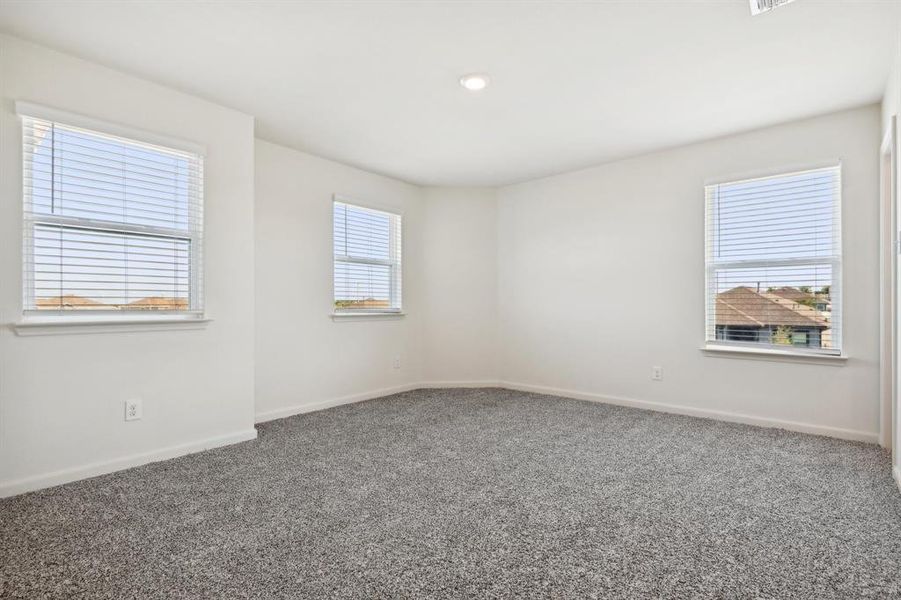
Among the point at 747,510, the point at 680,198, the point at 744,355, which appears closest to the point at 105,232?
the point at 747,510

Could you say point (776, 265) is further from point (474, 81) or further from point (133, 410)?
point (133, 410)

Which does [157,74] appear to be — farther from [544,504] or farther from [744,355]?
[744,355]

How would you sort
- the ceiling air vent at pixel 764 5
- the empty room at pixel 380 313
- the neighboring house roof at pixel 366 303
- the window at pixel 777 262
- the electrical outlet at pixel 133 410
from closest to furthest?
the empty room at pixel 380 313, the ceiling air vent at pixel 764 5, the electrical outlet at pixel 133 410, the window at pixel 777 262, the neighboring house roof at pixel 366 303

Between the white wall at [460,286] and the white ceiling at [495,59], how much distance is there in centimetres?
165

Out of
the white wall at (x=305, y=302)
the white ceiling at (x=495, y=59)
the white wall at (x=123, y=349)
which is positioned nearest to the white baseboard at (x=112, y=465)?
the white wall at (x=123, y=349)

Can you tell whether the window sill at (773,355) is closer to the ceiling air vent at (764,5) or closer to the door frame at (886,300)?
the door frame at (886,300)

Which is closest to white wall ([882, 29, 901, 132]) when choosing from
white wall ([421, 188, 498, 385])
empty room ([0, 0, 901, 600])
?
empty room ([0, 0, 901, 600])

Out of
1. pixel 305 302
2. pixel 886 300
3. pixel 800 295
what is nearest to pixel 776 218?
pixel 800 295

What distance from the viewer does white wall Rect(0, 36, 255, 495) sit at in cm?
243

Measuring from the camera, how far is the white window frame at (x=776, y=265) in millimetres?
3400

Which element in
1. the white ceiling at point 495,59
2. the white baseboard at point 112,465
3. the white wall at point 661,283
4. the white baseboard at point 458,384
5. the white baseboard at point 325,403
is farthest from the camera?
the white baseboard at point 458,384

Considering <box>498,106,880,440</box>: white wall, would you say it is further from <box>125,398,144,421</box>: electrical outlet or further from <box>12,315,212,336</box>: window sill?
<box>125,398,144,421</box>: electrical outlet

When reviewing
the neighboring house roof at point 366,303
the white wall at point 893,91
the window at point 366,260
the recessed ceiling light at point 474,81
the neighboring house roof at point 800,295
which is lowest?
the neighboring house roof at point 366,303

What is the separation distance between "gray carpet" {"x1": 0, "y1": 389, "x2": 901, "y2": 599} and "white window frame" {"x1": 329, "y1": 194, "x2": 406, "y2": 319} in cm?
159
